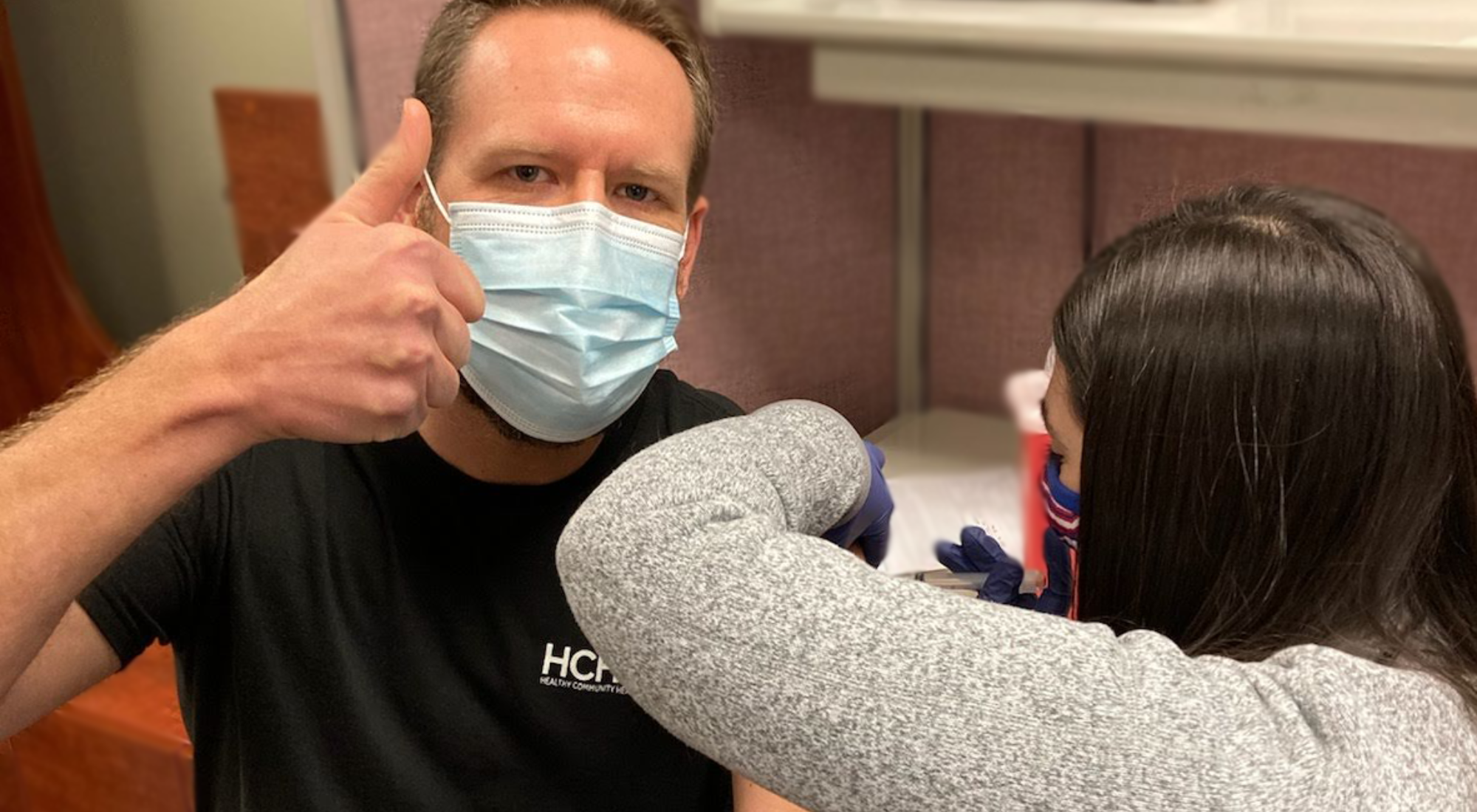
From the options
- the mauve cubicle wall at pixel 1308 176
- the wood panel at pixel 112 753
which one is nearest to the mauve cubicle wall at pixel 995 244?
the mauve cubicle wall at pixel 1308 176

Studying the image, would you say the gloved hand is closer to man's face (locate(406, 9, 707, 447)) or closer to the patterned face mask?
the patterned face mask

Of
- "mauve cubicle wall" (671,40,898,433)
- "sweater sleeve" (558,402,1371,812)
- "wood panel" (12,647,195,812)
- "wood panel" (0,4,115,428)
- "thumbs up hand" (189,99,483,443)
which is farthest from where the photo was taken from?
"wood panel" (12,647,195,812)

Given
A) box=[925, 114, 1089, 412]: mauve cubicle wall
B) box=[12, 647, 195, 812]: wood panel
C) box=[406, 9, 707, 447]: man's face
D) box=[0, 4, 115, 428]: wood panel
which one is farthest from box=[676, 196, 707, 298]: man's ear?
box=[12, 647, 195, 812]: wood panel

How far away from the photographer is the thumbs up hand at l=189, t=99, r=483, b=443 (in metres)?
0.57

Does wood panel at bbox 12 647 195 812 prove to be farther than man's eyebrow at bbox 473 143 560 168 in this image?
Yes

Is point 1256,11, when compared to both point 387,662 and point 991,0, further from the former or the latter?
point 387,662

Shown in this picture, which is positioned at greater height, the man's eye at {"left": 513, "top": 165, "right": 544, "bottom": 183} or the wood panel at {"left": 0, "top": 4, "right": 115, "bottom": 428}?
the man's eye at {"left": 513, "top": 165, "right": 544, "bottom": 183}

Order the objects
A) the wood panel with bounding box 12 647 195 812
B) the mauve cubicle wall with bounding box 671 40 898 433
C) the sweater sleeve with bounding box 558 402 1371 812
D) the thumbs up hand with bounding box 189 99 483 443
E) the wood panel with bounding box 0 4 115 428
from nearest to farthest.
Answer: the sweater sleeve with bounding box 558 402 1371 812 < the thumbs up hand with bounding box 189 99 483 443 < the mauve cubicle wall with bounding box 671 40 898 433 < the wood panel with bounding box 0 4 115 428 < the wood panel with bounding box 12 647 195 812

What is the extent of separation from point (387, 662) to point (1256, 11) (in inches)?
24.9

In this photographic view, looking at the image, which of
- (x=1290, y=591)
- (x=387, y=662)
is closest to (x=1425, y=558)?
(x=1290, y=591)

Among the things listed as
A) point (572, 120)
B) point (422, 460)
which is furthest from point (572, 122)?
point (422, 460)

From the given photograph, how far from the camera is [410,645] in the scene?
0.78 metres

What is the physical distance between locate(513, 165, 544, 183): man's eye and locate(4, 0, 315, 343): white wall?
14 centimetres

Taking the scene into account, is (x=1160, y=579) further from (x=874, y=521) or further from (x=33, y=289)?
(x=33, y=289)
